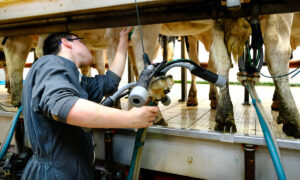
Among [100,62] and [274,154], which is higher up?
[100,62]

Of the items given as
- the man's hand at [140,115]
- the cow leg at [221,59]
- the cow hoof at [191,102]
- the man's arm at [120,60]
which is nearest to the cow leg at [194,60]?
the cow hoof at [191,102]

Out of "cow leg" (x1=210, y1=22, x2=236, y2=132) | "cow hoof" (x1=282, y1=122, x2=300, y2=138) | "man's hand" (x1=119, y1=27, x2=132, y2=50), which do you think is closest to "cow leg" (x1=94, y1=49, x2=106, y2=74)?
"cow leg" (x1=210, y1=22, x2=236, y2=132)

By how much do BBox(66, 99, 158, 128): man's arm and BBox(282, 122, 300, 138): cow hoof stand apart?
132 cm

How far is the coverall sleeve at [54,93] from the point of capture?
81 cm

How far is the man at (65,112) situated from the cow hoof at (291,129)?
1.27 meters

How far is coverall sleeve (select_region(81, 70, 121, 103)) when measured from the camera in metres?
1.43

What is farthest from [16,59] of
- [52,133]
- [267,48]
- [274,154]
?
[274,154]

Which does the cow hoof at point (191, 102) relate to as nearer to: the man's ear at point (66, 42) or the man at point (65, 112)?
the man at point (65, 112)

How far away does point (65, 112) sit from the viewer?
802 millimetres

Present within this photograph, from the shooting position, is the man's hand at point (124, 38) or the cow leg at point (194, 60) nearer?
the man's hand at point (124, 38)

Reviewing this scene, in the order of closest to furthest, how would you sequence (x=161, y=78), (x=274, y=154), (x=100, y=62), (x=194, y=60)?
(x=161, y=78), (x=274, y=154), (x=194, y=60), (x=100, y=62)

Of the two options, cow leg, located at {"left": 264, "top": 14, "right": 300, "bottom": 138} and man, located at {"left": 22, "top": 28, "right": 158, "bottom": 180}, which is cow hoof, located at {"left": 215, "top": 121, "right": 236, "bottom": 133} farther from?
man, located at {"left": 22, "top": 28, "right": 158, "bottom": 180}

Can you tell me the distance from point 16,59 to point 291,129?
10.6 feet

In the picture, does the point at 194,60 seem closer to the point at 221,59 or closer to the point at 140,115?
the point at 221,59
